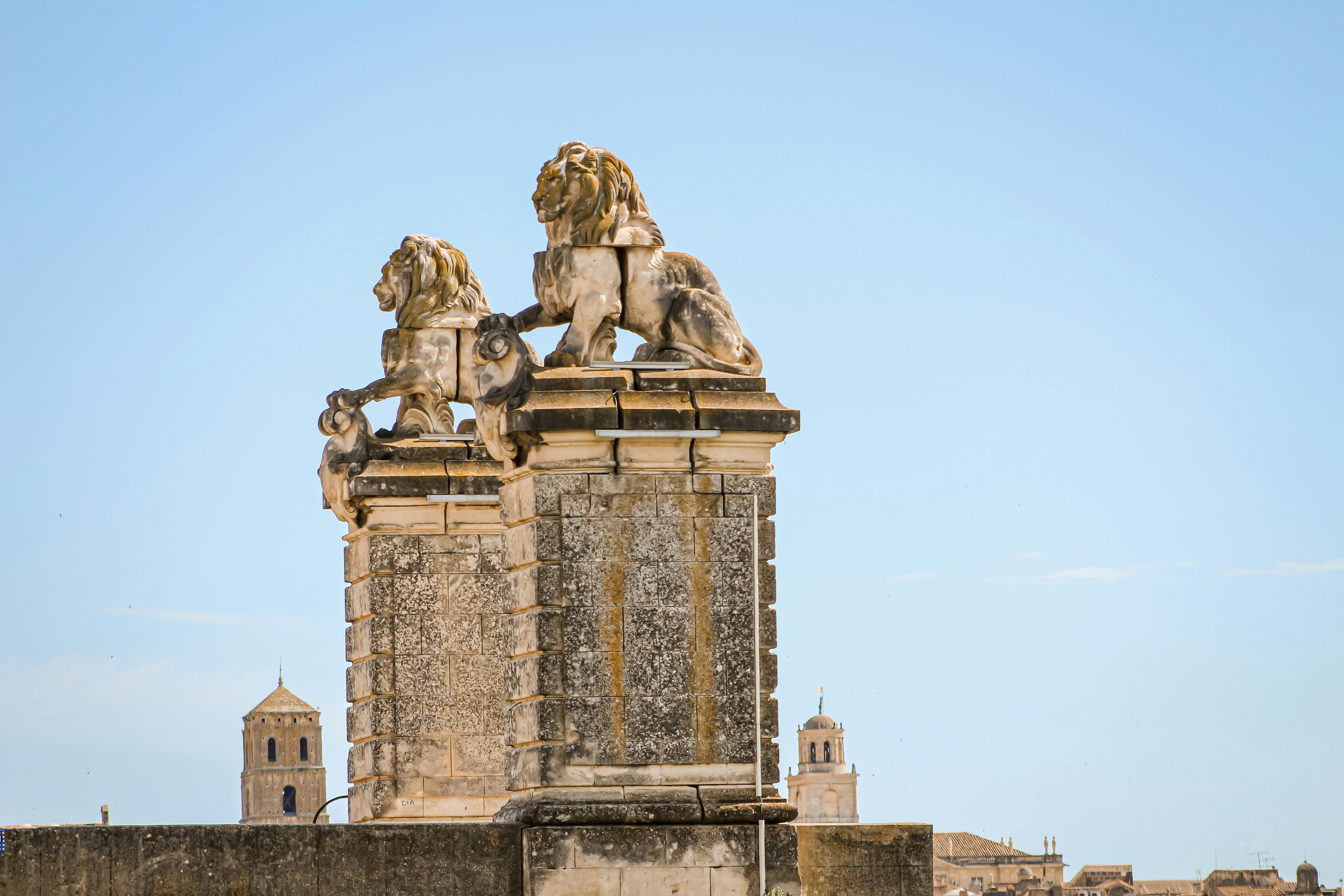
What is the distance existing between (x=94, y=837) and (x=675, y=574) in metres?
3.38

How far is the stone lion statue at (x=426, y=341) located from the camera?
17.4m

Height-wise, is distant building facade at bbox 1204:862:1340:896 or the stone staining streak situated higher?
the stone staining streak

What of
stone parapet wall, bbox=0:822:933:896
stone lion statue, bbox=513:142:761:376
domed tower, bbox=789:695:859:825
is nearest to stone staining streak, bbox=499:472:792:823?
stone parapet wall, bbox=0:822:933:896

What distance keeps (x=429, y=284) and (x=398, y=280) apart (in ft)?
0.78

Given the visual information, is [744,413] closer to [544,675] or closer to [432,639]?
[544,675]

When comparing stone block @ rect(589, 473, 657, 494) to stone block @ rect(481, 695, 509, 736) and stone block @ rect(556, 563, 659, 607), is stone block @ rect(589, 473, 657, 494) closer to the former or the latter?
stone block @ rect(556, 563, 659, 607)

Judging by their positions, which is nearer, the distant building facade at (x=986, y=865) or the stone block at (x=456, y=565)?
the stone block at (x=456, y=565)

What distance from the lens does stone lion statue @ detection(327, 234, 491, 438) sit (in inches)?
686

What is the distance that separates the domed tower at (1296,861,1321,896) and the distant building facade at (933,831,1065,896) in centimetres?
1820

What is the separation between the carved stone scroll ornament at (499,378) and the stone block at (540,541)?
0.47m

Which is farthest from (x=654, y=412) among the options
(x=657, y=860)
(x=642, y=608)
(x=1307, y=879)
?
(x=1307, y=879)

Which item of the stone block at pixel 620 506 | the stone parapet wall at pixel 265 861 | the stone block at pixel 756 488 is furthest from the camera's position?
the stone block at pixel 756 488

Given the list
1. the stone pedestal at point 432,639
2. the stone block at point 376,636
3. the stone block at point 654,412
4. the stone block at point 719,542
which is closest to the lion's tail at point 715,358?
the stone block at point 654,412

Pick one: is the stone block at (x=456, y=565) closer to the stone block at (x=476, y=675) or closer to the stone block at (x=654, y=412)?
the stone block at (x=476, y=675)
